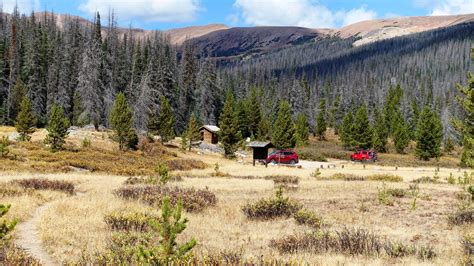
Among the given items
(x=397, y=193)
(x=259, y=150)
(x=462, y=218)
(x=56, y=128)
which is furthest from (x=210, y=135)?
(x=462, y=218)

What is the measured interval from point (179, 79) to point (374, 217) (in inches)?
3192

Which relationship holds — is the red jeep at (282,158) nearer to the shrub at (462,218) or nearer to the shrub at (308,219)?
the shrub at (462,218)

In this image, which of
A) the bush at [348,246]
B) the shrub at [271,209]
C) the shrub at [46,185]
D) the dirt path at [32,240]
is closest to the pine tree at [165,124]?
the shrub at [46,185]

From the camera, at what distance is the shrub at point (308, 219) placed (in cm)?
1375

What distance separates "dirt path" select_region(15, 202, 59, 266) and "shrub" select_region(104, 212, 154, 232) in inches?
76.4

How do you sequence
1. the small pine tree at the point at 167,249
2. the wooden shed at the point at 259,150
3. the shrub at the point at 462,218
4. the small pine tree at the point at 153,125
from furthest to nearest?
the small pine tree at the point at 153,125 → the wooden shed at the point at 259,150 → the shrub at the point at 462,218 → the small pine tree at the point at 167,249

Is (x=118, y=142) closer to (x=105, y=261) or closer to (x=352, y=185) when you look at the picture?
(x=352, y=185)

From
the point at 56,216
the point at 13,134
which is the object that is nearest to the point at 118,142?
the point at 13,134

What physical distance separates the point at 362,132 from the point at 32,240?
7394 cm

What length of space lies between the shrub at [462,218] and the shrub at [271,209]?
5.12 meters

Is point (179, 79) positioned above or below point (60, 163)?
above

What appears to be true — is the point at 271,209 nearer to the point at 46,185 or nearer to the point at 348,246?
the point at 348,246

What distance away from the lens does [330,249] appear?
33.9ft

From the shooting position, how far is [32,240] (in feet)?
33.8
